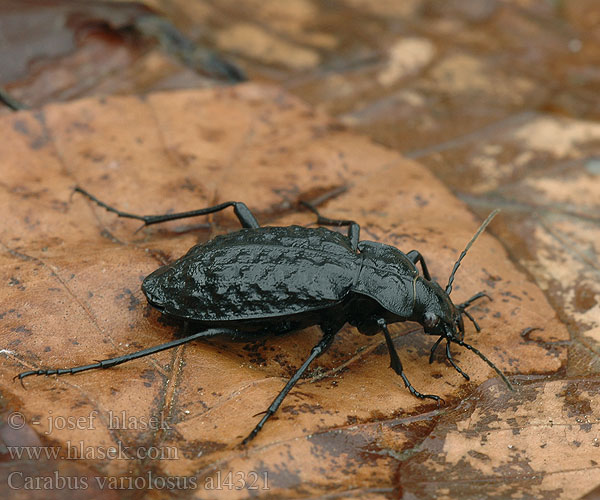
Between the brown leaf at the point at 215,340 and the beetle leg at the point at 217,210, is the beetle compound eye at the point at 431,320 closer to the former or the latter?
the brown leaf at the point at 215,340

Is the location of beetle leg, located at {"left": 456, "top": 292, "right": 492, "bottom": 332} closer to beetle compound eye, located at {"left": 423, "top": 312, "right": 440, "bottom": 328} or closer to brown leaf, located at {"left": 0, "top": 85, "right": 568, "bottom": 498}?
brown leaf, located at {"left": 0, "top": 85, "right": 568, "bottom": 498}

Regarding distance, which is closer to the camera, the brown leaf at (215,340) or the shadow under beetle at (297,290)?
the brown leaf at (215,340)

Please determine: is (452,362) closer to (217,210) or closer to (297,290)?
(297,290)

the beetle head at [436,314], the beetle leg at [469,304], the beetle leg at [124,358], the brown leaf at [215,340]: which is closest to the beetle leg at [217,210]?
the brown leaf at [215,340]

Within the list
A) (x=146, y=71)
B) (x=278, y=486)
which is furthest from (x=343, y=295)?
(x=146, y=71)

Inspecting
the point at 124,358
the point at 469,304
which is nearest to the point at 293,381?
the point at 124,358

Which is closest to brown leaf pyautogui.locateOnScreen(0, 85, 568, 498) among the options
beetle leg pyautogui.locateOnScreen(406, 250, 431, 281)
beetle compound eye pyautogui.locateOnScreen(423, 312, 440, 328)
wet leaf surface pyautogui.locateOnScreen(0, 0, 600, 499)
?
wet leaf surface pyautogui.locateOnScreen(0, 0, 600, 499)

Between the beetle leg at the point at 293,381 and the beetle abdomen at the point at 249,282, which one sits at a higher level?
the beetle abdomen at the point at 249,282
